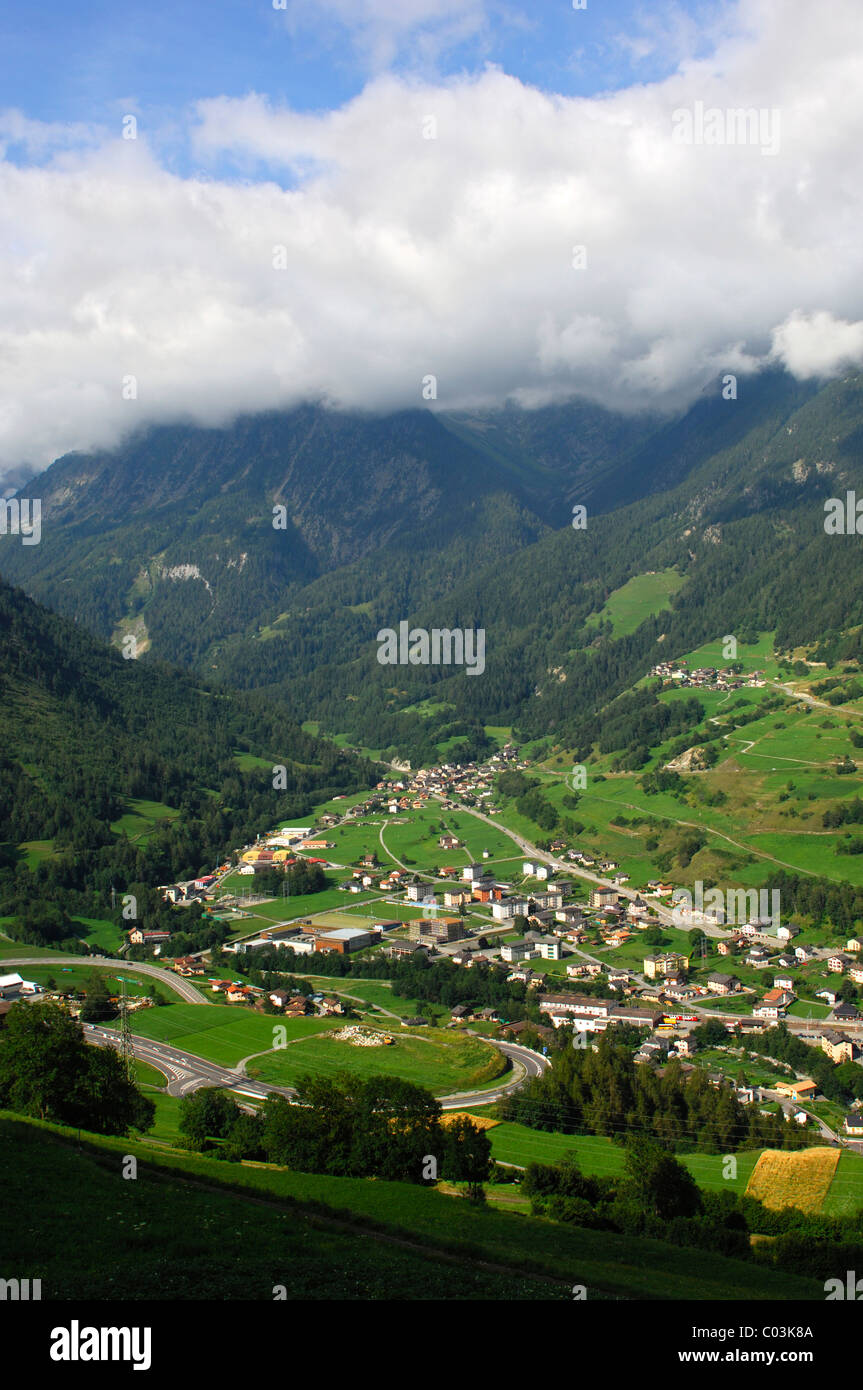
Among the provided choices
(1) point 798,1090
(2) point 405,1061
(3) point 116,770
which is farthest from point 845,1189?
(3) point 116,770

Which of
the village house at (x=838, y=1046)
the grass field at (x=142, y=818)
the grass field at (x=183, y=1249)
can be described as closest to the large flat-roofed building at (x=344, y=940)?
the grass field at (x=142, y=818)

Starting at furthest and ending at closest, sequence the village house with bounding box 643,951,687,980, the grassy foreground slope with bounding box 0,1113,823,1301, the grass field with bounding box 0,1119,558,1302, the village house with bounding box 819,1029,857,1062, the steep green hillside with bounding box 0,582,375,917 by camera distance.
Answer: the steep green hillside with bounding box 0,582,375,917 → the village house with bounding box 643,951,687,980 → the village house with bounding box 819,1029,857,1062 → the grassy foreground slope with bounding box 0,1113,823,1301 → the grass field with bounding box 0,1119,558,1302

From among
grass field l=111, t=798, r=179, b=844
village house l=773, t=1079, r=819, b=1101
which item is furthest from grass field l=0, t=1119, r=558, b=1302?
grass field l=111, t=798, r=179, b=844

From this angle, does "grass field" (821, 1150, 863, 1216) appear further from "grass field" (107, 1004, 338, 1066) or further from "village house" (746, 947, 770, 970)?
"grass field" (107, 1004, 338, 1066)

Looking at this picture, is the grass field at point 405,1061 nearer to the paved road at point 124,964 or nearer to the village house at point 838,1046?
the paved road at point 124,964
